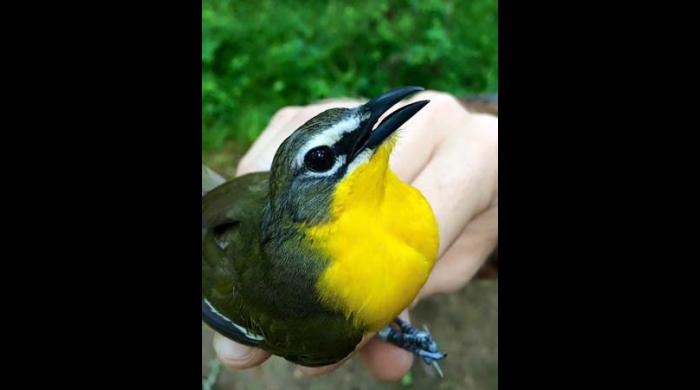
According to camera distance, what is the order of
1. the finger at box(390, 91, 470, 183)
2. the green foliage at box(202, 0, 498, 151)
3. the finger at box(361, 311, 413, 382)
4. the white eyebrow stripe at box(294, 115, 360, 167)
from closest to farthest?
1. the white eyebrow stripe at box(294, 115, 360, 167)
2. the finger at box(361, 311, 413, 382)
3. the finger at box(390, 91, 470, 183)
4. the green foliage at box(202, 0, 498, 151)

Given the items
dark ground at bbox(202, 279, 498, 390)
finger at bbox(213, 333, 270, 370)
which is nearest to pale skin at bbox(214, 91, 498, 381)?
finger at bbox(213, 333, 270, 370)

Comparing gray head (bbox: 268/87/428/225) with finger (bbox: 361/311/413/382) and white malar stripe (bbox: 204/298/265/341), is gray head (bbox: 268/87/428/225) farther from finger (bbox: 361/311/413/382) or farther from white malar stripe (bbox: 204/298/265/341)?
finger (bbox: 361/311/413/382)

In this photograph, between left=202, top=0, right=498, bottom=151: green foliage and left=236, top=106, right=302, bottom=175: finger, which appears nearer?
left=236, top=106, right=302, bottom=175: finger

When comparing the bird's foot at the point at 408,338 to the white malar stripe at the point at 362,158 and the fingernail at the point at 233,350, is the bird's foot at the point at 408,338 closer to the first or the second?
the fingernail at the point at 233,350

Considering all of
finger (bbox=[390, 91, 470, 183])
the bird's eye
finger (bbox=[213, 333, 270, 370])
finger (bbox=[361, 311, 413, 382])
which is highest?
the bird's eye

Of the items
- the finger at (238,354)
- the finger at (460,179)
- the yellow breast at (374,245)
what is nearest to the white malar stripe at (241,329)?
the finger at (238,354)

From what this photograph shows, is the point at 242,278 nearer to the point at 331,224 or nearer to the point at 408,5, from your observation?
the point at 331,224
